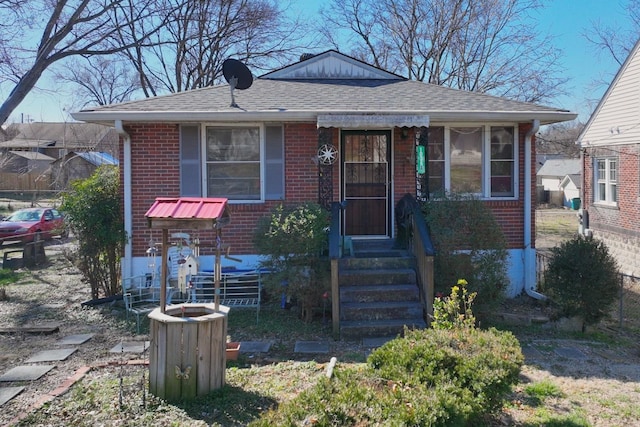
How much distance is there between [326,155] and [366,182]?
1.19 m

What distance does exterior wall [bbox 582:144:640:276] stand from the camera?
15500 mm

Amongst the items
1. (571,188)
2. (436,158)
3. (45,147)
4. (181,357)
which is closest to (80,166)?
(45,147)

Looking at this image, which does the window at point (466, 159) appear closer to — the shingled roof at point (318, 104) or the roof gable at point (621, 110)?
the shingled roof at point (318, 104)

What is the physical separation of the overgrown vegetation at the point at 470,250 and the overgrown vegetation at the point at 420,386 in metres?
2.55

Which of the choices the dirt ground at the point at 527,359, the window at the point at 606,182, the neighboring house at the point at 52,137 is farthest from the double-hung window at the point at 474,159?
the neighboring house at the point at 52,137

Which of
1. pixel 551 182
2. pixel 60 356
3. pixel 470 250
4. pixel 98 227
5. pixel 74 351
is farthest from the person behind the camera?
pixel 551 182

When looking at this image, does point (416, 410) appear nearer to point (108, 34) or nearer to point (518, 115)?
point (518, 115)

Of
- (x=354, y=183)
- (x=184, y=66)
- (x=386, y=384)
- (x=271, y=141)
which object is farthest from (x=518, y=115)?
(x=184, y=66)

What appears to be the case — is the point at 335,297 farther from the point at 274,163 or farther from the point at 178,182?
the point at 178,182

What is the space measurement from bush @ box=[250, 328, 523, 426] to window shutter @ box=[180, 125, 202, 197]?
18.3ft

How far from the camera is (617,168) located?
16.8 meters

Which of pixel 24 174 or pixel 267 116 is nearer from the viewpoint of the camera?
pixel 267 116

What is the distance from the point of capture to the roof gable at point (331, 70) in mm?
12156

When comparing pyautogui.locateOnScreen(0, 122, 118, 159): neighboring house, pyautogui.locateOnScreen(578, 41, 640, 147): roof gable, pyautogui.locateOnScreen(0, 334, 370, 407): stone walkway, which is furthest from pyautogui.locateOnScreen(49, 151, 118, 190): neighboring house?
pyautogui.locateOnScreen(0, 334, 370, 407): stone walkway
